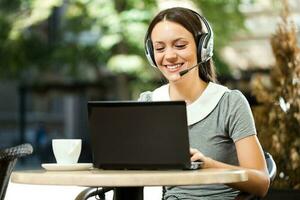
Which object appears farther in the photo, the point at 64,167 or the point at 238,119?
the point at 238,119

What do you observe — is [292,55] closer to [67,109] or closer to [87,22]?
[87,22]

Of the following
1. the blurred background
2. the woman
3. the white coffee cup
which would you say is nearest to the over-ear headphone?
the woman

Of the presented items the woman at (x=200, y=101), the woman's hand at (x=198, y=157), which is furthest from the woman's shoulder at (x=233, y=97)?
the woman's hand at (x=198, y=157)

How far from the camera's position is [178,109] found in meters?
2.58

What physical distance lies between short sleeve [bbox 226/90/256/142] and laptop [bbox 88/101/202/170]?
346 mm

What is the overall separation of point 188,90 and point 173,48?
224mm

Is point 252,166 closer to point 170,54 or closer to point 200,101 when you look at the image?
point 200,101

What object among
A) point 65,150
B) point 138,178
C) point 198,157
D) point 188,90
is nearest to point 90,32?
point 188,90

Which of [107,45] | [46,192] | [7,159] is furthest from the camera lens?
[107,45]

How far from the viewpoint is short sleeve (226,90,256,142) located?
3.02 m

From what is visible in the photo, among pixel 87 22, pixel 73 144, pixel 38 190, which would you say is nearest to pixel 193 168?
pixel 73 144

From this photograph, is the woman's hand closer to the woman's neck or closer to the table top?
the table top

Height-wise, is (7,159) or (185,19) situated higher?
(185,19)

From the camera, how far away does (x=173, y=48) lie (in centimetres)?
308
